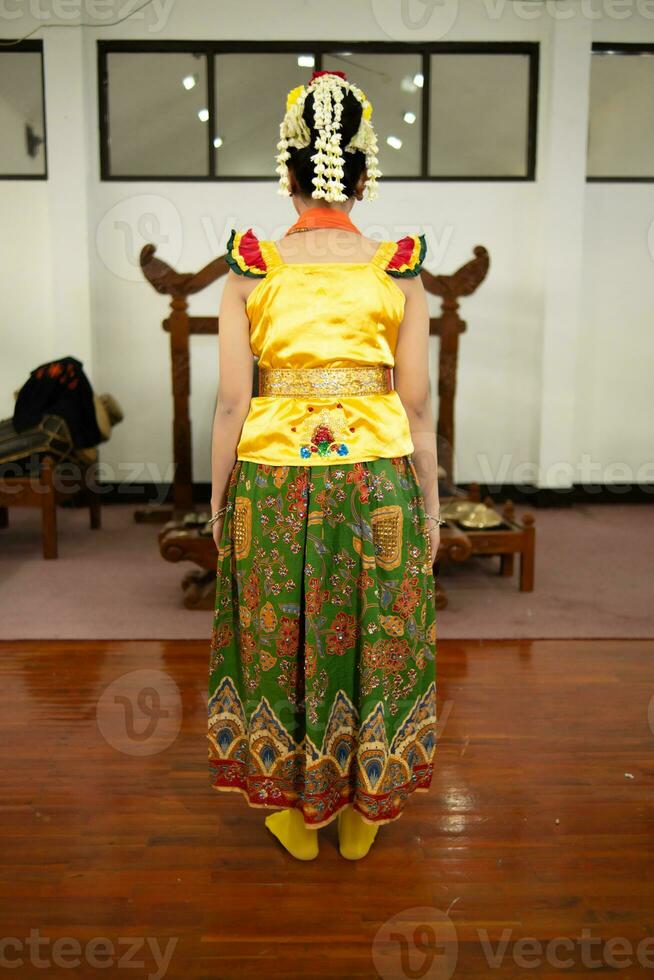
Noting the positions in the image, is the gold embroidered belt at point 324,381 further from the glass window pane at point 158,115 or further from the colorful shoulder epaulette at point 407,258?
the glass window pane at point 158,115

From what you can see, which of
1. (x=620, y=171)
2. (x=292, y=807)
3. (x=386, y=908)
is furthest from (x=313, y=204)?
(x=620, y=171)

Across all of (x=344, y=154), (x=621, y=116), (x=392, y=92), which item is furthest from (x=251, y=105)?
(x=344, y=154)

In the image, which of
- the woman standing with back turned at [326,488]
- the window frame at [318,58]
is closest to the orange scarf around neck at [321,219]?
the woman standing with back turned at [326,488]

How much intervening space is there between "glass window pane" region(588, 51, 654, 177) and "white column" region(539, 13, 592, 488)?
23 centimetres

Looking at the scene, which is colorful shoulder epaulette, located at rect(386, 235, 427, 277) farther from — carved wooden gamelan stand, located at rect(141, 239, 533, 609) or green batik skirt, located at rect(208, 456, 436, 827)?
carved wooden gamelan stand, located at rect(141, 239, 533, 609)

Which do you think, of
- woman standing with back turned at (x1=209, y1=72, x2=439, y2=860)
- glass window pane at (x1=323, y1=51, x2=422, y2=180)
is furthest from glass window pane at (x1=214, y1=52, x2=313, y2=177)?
woman standing with back turned at (x1=209, y1=72, x2=439, y2=860)

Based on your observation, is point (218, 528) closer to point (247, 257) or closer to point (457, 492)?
point (247, 257)

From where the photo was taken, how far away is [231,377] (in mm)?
1747

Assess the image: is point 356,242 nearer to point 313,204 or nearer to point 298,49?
point 313,204

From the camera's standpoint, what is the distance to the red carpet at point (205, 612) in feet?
11.0

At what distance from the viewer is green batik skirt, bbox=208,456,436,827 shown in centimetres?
173

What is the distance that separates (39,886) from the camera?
1.79m

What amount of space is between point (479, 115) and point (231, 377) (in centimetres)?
418

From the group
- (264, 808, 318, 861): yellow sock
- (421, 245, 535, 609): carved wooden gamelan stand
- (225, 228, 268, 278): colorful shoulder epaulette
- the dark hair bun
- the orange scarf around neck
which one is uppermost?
the dark hair bun
